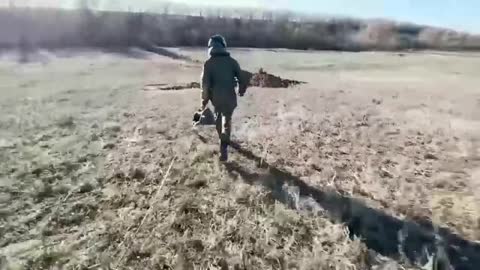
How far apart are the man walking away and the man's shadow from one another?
132 cm

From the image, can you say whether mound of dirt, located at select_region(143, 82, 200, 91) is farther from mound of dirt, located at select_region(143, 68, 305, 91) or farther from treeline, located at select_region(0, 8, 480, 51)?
treeline, located at select_region(0, 8, 480, 51)

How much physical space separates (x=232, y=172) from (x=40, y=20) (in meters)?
43.3

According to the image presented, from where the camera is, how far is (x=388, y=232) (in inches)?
218

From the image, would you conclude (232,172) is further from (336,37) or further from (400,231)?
(336,37)

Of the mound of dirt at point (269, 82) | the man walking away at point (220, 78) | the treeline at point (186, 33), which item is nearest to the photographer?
the man walking away at point (220, 78)

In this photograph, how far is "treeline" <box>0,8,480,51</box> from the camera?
41.2 m

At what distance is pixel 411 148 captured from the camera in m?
9.33

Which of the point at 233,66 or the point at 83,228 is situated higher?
the point at 233,66

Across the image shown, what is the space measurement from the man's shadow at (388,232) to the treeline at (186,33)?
116 ft

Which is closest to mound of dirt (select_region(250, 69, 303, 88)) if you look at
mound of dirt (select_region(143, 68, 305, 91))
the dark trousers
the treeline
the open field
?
mound of dirt (select_region(143, 68, 305, 91))

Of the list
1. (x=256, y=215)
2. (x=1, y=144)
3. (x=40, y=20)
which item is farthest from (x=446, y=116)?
(x=40, y=20)

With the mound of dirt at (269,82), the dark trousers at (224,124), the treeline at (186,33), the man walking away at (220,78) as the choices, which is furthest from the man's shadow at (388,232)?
the treeline at (186,33)

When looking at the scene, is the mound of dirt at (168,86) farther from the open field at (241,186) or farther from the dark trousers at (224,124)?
the dark trousers at (224,124)

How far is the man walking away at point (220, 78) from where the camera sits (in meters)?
7.36
